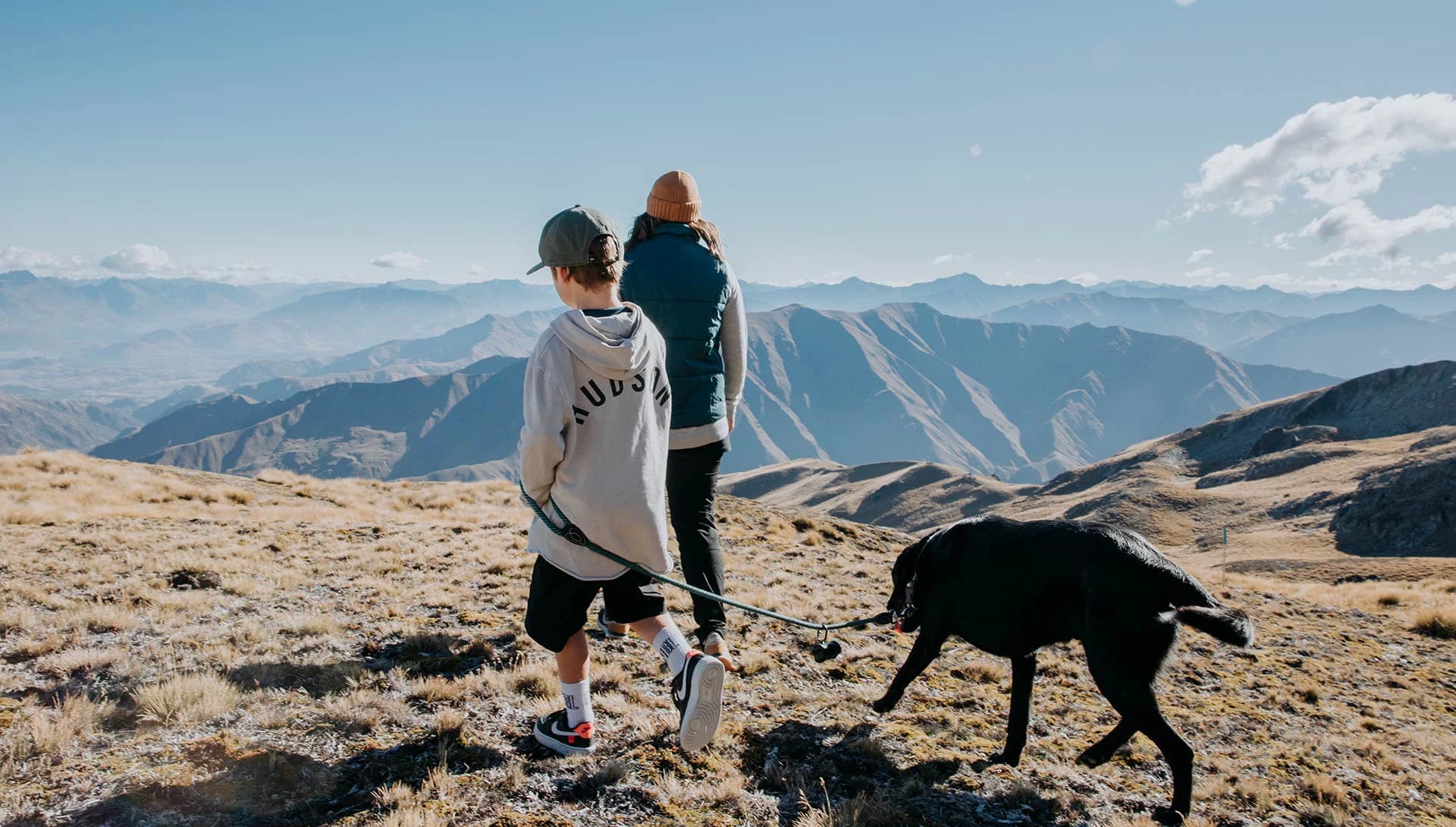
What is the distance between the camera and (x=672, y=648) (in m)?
3.61

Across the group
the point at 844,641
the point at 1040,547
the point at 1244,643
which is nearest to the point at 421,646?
the point at 844,641

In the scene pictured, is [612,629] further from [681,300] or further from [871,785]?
[681,300]

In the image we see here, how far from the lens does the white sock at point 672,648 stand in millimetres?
3539

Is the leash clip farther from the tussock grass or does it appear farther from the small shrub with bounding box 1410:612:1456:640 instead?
the small shrub with bounding box 1410:612:1456:640

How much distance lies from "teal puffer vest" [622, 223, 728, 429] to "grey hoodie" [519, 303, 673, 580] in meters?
0.92

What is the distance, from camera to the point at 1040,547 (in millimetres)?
4172

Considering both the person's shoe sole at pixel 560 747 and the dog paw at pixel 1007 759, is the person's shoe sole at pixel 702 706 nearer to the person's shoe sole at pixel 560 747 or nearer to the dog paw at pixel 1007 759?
the person's shoe sole at pixel 560 747

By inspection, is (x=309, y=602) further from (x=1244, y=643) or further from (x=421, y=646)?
(x=1244, y=643)

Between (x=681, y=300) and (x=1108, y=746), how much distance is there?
3861mm

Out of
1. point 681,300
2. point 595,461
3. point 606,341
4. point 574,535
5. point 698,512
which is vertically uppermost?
point 681,300

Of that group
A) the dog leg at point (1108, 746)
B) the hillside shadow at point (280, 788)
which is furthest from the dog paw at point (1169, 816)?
the hillside shadow at point (280, 788)

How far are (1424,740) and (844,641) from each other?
4710 mm

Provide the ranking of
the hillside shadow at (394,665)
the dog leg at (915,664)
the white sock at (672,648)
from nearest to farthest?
the white sock at (672,648) < the hillside shadow at (394,665) < the dog leg at (915,664)

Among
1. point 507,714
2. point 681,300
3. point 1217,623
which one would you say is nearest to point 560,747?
point 507,714
